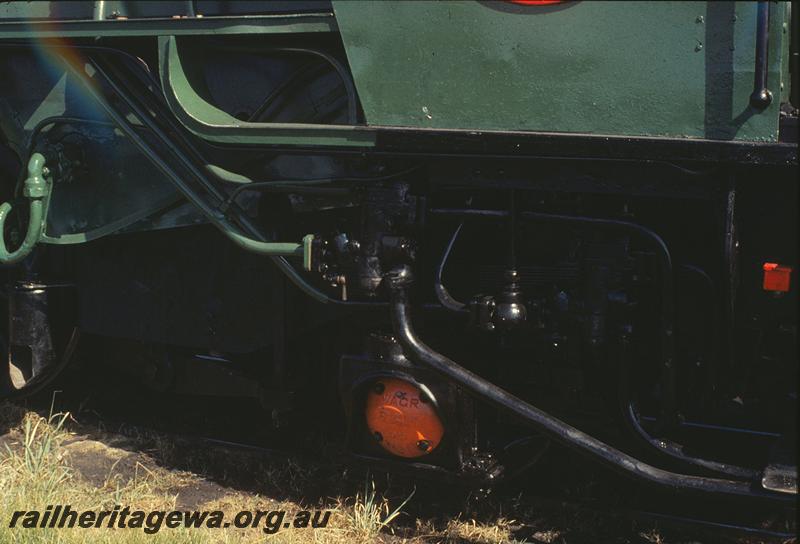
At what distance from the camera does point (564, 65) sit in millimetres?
2832

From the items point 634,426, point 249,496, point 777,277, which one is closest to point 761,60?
point 777,277

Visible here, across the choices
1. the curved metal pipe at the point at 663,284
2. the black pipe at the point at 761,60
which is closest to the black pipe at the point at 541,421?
the curved metal pipe at the point at 663,284

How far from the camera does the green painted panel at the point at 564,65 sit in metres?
2.71

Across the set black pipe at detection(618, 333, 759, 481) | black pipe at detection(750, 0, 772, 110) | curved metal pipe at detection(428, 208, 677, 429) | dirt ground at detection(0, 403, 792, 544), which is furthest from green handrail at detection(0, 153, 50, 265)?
black pipe at detection(750, 0, 772, 110)

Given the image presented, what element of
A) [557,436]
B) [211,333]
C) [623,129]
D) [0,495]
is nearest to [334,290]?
[211,333]

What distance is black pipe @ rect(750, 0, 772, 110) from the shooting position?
2633 mm

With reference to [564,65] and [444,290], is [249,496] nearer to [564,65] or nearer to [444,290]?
[444,290]

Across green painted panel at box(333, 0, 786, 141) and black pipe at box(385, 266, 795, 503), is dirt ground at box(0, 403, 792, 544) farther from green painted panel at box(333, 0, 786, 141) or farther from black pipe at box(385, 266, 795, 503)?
green painted panel at box(333, 0, 786, 141)

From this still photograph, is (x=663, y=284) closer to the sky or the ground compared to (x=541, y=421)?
closer to the sky

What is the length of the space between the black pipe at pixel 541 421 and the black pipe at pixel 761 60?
115 centimetres

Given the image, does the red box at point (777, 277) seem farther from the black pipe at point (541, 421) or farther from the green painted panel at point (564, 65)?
the black pipe at point (541, 421)

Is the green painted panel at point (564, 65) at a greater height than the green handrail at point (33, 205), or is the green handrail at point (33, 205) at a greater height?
the green painted panel at point (564, 65)

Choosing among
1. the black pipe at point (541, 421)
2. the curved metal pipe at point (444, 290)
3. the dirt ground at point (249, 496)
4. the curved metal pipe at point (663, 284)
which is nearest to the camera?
the black pipe at point (541, 421)

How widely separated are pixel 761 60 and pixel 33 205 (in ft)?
9.40
